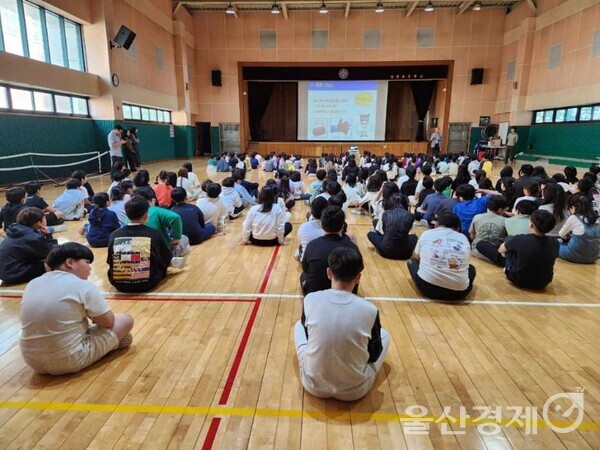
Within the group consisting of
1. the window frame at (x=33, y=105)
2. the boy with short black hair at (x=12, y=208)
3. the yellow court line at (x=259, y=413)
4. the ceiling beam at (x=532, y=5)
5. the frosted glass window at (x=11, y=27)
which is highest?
the ceiling beam at (x=532, y=5)

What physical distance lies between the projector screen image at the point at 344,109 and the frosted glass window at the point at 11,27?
13586 mm

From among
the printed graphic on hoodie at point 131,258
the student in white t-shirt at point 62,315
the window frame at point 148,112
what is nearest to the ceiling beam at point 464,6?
the window frame at point 148,112

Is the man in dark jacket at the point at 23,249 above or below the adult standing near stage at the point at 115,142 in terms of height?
below

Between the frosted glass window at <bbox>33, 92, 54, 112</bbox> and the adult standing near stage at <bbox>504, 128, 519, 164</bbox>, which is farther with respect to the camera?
the adult standing near stage at <bbox>504, 128, 519, 164</bbox>

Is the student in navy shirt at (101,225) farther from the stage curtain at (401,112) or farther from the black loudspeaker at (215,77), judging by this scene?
the stage curtain at (401,112)

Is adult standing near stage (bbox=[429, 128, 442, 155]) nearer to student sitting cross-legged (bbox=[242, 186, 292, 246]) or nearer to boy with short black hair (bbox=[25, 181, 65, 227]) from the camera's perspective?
student sitting cross-legged (bbox=[242, 186, 292, 246])

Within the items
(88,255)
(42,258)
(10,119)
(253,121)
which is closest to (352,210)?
(42,258)

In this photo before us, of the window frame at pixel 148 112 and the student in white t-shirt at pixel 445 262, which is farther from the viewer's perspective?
the window frame at pixel 148 112

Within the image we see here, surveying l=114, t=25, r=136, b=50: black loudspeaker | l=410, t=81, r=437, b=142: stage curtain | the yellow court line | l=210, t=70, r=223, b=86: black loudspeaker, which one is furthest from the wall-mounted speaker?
the yellow court line

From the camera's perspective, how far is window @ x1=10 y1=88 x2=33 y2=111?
1002 cm

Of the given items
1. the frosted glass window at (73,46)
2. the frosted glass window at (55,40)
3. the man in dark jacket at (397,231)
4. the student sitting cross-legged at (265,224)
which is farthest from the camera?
the frosted glass window at (73,46)

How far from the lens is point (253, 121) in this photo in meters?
23.4

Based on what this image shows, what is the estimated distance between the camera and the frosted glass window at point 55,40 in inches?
432

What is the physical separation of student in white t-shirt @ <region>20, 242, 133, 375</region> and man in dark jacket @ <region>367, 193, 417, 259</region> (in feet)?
10.6
